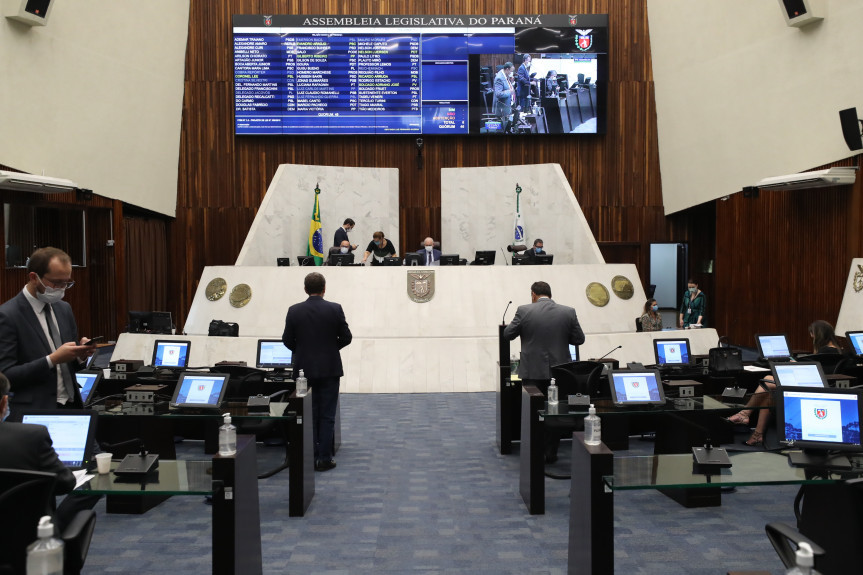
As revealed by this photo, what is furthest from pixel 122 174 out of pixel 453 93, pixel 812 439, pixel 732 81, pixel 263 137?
pixel 812 439

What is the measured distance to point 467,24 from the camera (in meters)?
17.0

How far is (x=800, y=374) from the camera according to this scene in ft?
18.9

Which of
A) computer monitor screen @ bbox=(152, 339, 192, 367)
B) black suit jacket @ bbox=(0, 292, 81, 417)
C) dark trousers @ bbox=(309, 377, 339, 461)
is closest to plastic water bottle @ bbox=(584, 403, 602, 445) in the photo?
black suit jacket @ bbox=(0, 292, 81, 417)

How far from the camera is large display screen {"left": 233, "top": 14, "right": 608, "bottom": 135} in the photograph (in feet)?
55.7

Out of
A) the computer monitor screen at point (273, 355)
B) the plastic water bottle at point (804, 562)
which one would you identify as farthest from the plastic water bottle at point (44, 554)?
the computer monitor screen at point (273, 355)

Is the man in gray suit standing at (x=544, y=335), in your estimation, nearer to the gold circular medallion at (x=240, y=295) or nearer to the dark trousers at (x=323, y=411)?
the dark trousers at (x=323, y=411)

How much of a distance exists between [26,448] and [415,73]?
15.1 metres

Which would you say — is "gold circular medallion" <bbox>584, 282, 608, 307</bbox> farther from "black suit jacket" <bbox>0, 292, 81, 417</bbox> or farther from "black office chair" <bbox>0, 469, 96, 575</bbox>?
"black office chair" <bbox>0, 469, 96, 575</bbox>

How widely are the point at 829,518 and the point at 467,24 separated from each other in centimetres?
1499

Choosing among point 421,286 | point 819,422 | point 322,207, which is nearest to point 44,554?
point 819,422

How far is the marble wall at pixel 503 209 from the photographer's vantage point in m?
16.3

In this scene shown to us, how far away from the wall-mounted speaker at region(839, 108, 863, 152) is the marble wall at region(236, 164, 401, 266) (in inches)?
354

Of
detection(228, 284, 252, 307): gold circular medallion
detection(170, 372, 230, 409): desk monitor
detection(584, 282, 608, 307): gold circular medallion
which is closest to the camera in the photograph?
detection(170, 372, 230, 409): desk monitor

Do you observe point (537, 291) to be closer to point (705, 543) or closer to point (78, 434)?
point (705, 543)
